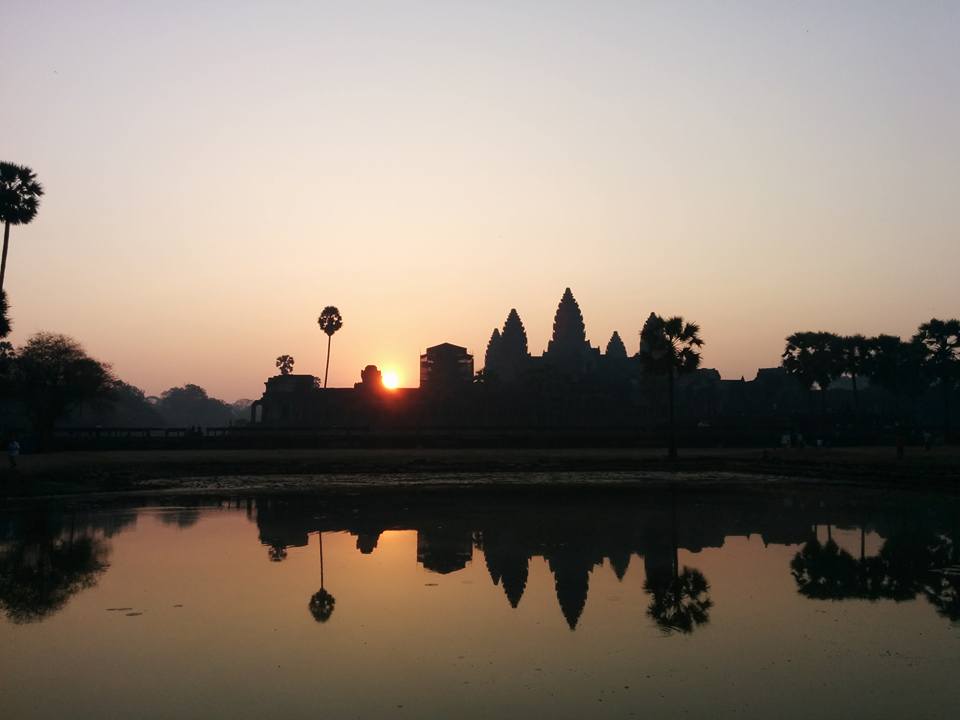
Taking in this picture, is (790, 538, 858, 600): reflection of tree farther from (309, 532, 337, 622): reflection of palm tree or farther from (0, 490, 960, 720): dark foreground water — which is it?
(309, 532, 337, 622): reflection of palm tree

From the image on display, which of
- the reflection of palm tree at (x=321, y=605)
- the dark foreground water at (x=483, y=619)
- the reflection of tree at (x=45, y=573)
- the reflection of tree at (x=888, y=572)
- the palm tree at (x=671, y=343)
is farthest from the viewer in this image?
the palm tree at (x=671, y=343)

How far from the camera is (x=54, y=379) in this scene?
64.6 metres

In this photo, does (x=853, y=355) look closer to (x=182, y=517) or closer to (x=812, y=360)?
(x=812, y=360)

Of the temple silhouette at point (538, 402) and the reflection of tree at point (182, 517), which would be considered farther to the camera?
the temple silhouette at point (538, 402)

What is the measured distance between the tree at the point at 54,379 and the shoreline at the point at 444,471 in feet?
36.2

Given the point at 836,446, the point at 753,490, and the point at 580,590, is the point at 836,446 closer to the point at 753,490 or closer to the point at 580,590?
the point at 753,490

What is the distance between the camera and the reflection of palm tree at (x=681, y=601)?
13383 millimetres

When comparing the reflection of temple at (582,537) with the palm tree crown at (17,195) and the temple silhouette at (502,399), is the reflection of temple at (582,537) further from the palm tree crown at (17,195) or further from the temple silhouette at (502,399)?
the temple silhouette at (502,399)

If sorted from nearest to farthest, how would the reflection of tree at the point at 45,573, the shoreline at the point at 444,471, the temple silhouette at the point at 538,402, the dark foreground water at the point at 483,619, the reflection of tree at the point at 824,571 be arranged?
the dark foreground water at the point at 483,619 < the reflection of tree at the point at 45,573 < the reflection of tree at the point at 824,571 < the shoreline at the point at 444,471 < the temple silhouette at the point at 538,402

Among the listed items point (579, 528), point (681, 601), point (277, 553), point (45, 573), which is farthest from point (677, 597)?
point (45, 573)

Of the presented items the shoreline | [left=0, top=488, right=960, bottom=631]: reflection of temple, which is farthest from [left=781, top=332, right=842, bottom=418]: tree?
[left=0, top=488, right=960, bottom=631]: reflection of temple

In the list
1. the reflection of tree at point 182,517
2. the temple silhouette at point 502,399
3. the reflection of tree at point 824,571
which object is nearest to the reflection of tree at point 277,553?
the reflection of tree at point 182,517

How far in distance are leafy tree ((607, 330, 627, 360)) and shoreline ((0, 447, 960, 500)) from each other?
10500cm

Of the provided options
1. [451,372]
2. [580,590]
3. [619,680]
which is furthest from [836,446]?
[451,372]
